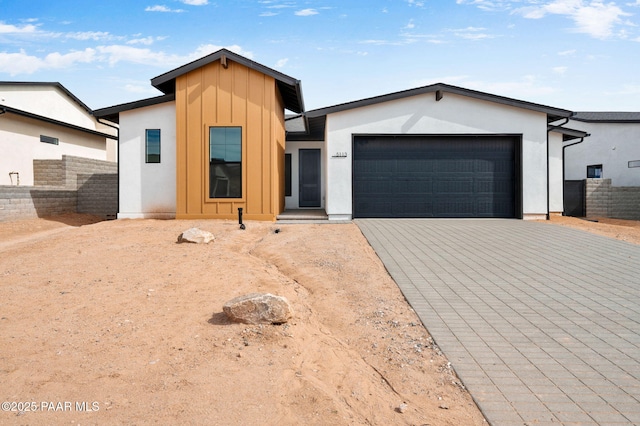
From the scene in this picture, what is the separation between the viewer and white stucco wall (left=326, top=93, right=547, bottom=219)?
13.9 m

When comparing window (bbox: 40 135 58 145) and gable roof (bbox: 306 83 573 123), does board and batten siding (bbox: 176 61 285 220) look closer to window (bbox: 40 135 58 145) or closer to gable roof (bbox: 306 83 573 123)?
gable roof (bbox: 306 83 573 123)

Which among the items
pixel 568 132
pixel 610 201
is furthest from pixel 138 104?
pixel 610 201

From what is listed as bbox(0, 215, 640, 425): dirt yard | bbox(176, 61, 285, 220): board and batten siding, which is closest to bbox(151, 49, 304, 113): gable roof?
bbox(176, 61, 285, 220): board and batten siding

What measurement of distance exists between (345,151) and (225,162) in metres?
3.86

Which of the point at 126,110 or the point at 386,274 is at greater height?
the point at 126,110

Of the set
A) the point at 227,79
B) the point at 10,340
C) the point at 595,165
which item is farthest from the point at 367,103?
the point at 595,165

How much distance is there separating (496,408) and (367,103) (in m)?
11.5

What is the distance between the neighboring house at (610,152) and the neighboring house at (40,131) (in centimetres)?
2669

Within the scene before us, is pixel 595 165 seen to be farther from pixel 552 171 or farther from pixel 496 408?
pixel 496 408

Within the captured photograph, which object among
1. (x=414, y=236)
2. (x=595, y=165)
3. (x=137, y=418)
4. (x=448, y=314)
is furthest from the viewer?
(x=595, y=165)

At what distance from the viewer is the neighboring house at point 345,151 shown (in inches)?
526

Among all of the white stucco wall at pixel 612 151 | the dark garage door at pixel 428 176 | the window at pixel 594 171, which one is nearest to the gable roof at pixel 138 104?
the dark garage door at pixel 428 176

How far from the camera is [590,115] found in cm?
2611

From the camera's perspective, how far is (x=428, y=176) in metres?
14.1
